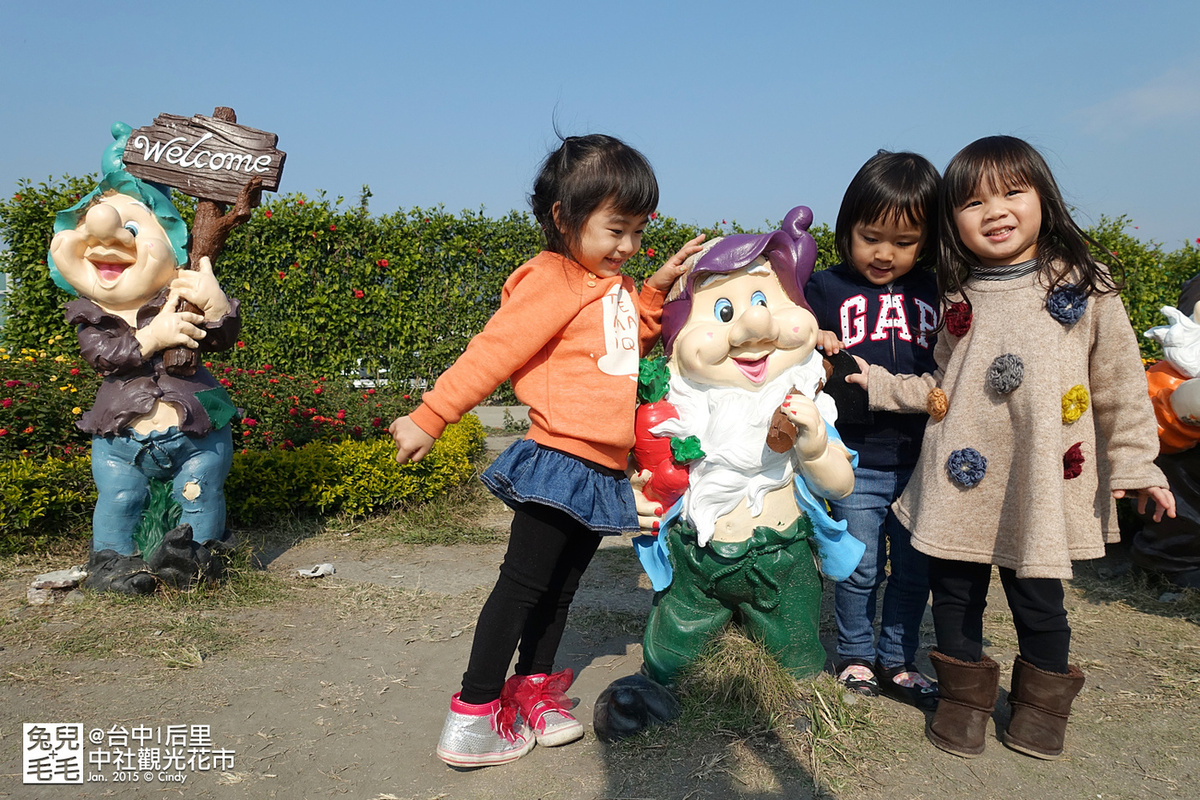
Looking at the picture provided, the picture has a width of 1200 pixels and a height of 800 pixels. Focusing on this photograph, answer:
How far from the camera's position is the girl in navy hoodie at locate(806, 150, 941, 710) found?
270cm

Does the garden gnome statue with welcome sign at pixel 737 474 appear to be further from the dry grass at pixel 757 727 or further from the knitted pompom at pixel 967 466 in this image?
the knitted pompom at pixel 967 466

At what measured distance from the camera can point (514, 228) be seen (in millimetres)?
8742

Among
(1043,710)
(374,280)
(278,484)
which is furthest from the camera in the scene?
(374,280)

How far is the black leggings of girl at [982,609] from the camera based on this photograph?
7.68 ft

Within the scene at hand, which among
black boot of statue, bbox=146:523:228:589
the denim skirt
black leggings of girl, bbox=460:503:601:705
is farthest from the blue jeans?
black boot of statue, bbox=146:523:228:589

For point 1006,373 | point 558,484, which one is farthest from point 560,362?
point 1006,373

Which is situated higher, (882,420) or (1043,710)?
(882,420)

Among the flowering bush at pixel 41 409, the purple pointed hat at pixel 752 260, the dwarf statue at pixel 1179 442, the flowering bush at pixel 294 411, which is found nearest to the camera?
the purple pointed hat at pixel 752 260

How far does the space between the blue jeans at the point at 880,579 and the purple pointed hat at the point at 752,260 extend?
724mm

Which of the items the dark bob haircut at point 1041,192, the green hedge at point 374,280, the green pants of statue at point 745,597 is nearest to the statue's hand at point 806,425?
the green pants of statue at point 745,597

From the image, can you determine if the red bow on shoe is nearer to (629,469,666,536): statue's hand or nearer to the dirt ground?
the dirt ground

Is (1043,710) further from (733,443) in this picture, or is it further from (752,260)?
(752,260)

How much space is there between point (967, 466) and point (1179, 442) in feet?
6.94

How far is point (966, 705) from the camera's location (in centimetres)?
244
